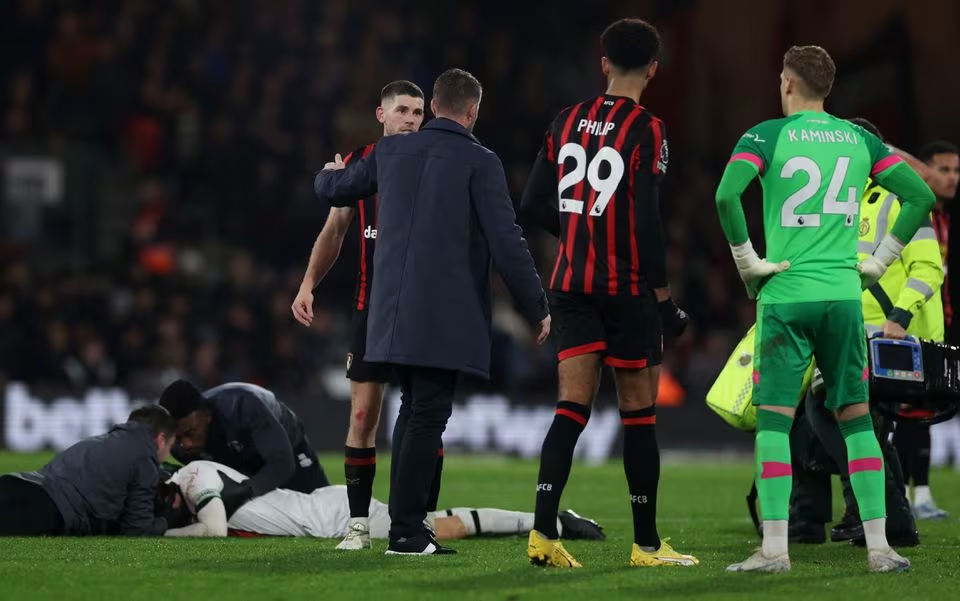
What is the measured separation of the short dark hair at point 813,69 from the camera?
611 cm

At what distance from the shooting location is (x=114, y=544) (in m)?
7.26

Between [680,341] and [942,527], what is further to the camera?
[680,341]

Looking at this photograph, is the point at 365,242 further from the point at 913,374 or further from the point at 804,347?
the point at 913,374

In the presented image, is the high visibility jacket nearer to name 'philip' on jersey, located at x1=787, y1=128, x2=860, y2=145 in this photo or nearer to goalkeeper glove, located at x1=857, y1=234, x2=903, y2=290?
goalkeeper glove, located at x1=857, y1=234, x2=903, y2=290

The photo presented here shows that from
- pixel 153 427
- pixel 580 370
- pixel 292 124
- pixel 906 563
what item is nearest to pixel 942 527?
pixel 906 563

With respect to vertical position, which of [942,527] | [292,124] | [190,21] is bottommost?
[942,527]

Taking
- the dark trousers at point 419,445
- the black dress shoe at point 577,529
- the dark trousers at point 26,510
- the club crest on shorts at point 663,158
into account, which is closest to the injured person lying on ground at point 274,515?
the black dress shoe at point 577,529

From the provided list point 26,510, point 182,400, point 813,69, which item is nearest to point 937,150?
point 813,69

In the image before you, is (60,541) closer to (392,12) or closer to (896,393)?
(896,393)

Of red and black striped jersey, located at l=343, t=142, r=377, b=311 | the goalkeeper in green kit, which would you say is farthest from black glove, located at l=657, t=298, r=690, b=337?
red and black striped jersey, located at l=343, t=142, r=377, b=311

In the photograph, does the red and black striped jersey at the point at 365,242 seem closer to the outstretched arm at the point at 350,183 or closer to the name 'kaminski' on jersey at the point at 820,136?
the outstretched arm at the point at 350,183

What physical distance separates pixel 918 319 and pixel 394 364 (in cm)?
335

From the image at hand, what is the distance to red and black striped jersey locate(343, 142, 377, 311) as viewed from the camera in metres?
7.32

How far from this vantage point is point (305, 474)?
28.6ft
